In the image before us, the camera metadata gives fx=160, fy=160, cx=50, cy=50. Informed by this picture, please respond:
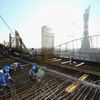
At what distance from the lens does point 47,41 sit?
12.6 metres

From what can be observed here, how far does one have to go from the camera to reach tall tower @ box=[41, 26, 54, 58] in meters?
12.2

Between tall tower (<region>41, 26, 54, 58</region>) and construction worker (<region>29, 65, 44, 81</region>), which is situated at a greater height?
tall tower (<region>41, 26, 54, 58</region>)

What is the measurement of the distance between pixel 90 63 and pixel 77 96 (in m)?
5.49

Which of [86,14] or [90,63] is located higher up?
[86,14]

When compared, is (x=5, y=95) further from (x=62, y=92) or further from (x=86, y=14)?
(x=86, y=14)

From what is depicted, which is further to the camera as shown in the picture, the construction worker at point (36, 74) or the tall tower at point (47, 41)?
the tall tower at point (47, 41)

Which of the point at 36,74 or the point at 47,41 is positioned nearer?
the point at 36,74

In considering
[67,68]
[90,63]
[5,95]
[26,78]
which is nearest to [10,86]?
[5,95]

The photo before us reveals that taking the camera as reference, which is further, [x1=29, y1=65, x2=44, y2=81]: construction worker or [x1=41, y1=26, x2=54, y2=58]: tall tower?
[x1=41, y1=26, x2=54, y2=58]: tall tower

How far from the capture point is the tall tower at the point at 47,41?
12180mm

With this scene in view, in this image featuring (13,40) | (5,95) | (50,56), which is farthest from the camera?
(13,40)

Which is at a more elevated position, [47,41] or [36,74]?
[47,41]

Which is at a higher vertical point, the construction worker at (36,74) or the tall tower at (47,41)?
the tall tower at (47,41)

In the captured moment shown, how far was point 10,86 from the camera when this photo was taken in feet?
16.1
